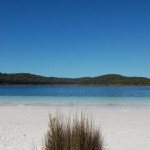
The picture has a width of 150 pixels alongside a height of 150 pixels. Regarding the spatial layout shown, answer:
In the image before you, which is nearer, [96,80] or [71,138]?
[71,138]

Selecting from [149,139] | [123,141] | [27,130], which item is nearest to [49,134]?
[123,141]

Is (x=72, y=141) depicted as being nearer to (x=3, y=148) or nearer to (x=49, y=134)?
(x=49, y=134)

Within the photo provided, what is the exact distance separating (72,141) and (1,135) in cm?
404

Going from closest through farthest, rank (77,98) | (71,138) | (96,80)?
(71,138)
(77,98)
(96,80)

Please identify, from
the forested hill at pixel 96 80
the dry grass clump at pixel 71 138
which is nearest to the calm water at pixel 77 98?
the dry grass clump at pixel 71 138

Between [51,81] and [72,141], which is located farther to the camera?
[51,81]

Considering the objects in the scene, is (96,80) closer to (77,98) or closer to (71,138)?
(77,98)

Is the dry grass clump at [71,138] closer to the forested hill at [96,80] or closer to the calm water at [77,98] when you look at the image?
the calm water at [77,98]

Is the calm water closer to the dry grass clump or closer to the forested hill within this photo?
the dry grass clump

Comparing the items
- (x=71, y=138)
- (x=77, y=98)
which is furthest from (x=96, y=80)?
(x=71, y=138)

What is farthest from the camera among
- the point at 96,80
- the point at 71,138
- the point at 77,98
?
the point at 96,80

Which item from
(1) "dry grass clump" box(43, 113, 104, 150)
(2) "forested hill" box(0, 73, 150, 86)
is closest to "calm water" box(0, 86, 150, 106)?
(1) "dry grass clump" box(43, 113, 104, 150)

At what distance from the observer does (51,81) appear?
119m

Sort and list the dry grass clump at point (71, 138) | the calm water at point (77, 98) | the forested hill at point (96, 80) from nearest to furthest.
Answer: the dry grass clump at point (71, 138), the calm water at point (77, 98), the forested hill at point (96, 80)
